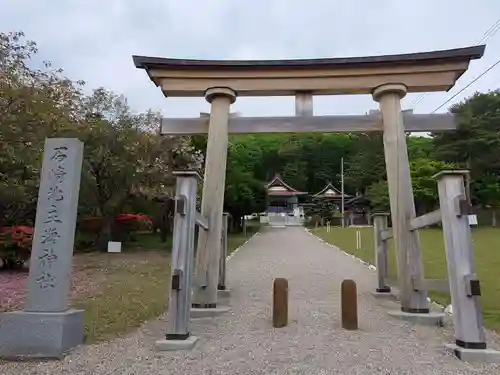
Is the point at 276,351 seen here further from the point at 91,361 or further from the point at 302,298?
the point at 302,298

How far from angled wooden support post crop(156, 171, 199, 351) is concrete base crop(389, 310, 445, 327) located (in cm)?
323

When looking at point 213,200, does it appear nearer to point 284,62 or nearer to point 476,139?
point 284,62

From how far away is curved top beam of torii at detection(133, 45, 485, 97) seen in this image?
703cm

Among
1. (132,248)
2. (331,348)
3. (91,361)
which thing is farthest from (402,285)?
(132,248)

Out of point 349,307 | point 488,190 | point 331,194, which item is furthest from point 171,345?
point 331,194

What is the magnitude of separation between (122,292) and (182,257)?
4296mm

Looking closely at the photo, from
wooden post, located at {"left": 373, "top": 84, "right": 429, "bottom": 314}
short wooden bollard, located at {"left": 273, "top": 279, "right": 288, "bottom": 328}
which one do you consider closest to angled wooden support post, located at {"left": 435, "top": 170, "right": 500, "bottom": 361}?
wooden post, located at {"left": 373, "top": 84, "right": 429, "bottom": 314}

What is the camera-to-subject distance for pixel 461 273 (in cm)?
→ 461

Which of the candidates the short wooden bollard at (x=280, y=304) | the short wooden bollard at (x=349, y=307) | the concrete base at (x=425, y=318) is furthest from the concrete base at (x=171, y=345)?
the concrete base at (x=425, y=318)

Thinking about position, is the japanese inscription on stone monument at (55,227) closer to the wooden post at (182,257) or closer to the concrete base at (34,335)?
the concrete base at (34,335)

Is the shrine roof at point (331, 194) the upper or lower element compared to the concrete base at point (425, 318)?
upper

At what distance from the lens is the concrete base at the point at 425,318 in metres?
6.00

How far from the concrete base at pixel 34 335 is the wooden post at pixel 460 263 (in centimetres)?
438

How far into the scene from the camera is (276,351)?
188 inches
